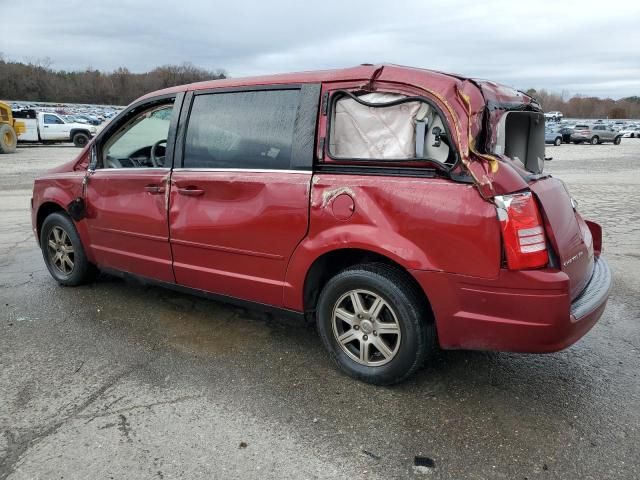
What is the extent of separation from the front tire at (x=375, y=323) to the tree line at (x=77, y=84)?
88.7 m

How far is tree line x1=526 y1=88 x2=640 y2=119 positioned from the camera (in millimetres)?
130750

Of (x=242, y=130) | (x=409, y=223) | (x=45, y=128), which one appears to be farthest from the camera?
(x=45, y=128)

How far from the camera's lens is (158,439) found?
264 centimetres

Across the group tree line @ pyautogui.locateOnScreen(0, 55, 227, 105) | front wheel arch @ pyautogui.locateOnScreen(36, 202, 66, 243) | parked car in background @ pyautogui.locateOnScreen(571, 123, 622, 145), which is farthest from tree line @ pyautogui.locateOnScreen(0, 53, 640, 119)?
front wheel arch @ pyautogui.locateOnScreen(36, 202, 66, 243)

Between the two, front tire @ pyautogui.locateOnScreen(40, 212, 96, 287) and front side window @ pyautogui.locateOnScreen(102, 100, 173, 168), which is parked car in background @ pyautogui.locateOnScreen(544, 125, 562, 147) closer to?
front side window @ pyautogui.locateOnScreen(102, 100, 173, 168)

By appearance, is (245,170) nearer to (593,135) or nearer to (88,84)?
(593,135)

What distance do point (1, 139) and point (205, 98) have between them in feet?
77.0

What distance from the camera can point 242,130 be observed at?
140 inches

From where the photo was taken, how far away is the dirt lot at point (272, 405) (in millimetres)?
2455

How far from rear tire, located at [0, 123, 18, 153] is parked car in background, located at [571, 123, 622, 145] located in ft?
123

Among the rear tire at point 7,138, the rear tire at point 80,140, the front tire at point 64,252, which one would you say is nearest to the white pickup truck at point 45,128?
the rear tire at point 7,138

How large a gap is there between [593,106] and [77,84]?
128019mm

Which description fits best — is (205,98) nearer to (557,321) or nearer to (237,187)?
(237,187)

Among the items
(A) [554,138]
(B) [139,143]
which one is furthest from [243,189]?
(A) [554,138]
